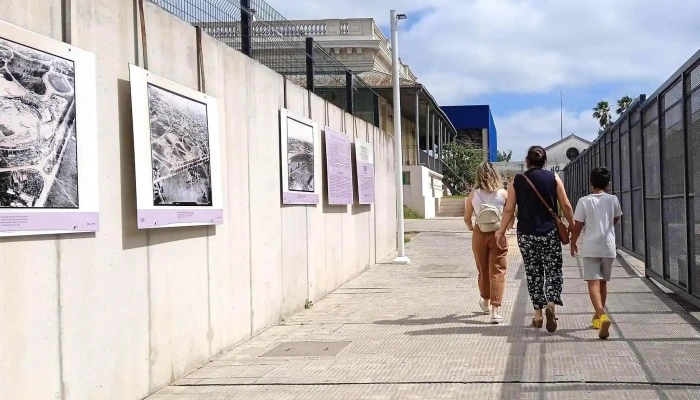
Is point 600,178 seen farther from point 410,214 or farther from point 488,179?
point 410,214

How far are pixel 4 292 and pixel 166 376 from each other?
191cm

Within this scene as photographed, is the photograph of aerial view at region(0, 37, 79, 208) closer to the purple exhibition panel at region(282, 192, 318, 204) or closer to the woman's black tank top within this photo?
the purple exhibition panel at region(282, 192, 318, 204)

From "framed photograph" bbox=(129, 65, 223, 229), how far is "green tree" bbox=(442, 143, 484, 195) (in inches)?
1481

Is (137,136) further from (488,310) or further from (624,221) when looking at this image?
(624,221)

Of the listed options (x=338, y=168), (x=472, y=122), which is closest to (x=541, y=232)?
(x=338, y=168)

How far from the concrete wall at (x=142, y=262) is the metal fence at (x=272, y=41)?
0.27 metres

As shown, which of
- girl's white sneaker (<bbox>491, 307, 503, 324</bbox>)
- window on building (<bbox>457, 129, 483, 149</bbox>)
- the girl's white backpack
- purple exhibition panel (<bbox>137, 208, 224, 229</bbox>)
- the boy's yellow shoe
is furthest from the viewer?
window on building (<bbox>457, 129, 483, 149</bbox>)

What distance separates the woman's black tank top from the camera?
680 cm

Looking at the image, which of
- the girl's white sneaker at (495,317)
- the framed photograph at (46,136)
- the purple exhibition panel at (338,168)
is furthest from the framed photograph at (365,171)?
the framed photograph at (46,136)

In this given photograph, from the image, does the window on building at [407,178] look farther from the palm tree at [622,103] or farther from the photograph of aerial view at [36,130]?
the palm tree at [622,103]

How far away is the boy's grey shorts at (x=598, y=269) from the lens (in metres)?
6.62

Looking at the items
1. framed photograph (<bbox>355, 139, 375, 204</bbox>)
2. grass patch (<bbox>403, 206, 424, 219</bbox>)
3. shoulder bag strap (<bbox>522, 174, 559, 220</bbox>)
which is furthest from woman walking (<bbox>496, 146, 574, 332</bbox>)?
grass patch (<bbox>403, 206, 424, 219</bbox>)

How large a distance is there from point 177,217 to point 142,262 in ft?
1.73

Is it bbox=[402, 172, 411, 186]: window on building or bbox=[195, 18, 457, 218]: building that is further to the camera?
bbox=[402, 172, 411, 186]: window on building
